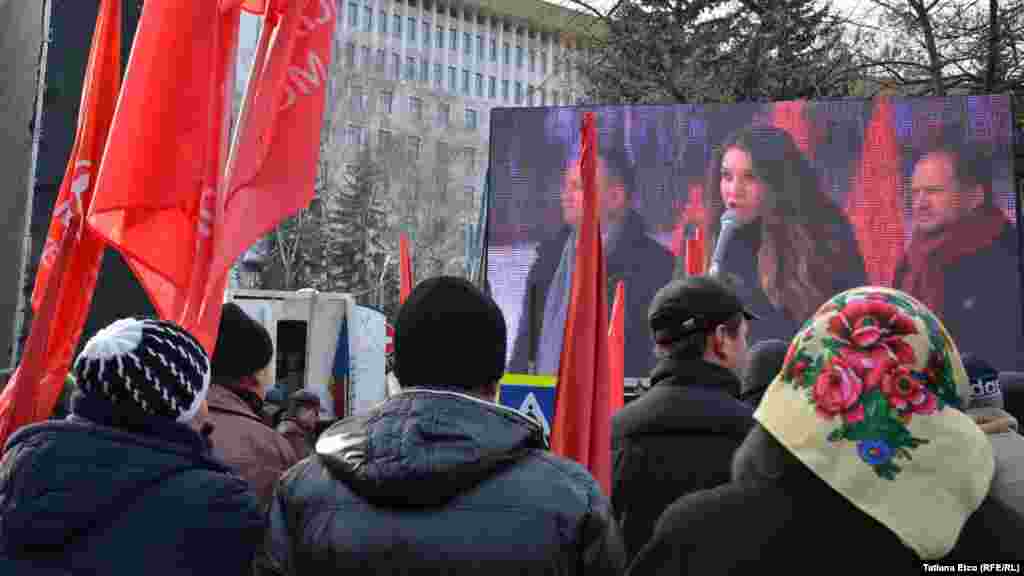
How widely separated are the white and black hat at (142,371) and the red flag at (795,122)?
11405mm

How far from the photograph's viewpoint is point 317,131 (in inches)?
167

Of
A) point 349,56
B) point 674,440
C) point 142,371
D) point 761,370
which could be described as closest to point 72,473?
point 142,371

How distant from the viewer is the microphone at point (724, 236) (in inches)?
507

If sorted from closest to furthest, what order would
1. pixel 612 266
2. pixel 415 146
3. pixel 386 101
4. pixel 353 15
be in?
1. pixel 612 266
2. pixel 415 146
3. pixel 386 101
4. pixel 353 15

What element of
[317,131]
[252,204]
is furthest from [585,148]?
[252,204]

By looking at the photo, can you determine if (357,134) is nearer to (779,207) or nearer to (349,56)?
(349,56)

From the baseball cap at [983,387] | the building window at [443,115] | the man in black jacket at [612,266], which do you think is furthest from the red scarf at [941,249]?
the building window at [443,115]

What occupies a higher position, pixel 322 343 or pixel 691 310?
pixel 691 310

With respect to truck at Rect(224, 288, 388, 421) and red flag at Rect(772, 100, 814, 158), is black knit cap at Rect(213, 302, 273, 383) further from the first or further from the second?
red flag at Rect(772, 100, 814, 158)

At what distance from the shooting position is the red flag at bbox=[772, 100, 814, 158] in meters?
13.0

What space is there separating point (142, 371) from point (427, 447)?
749 mm

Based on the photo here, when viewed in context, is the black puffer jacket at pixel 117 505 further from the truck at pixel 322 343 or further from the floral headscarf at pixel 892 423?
the truck at pixel 322 343

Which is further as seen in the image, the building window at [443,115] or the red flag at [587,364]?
the building window at [443,115]

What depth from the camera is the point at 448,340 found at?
2354 millimetres
